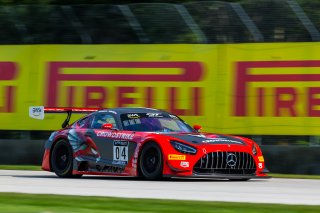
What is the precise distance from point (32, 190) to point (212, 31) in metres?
7.98

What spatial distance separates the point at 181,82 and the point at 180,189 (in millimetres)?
7536

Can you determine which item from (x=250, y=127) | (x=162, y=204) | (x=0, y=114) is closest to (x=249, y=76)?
(x=250, y=127)

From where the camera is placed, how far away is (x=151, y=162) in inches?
534

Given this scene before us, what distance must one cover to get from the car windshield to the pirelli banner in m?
3.55

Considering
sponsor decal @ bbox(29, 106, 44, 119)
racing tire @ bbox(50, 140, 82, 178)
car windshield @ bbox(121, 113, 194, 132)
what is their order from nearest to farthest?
car windshield @ bbox(121, 113, 194, 132), racing tire @ bbox(50, 140, 82, 178), sponsor decal @ bbox(29, 106, 44, 119)

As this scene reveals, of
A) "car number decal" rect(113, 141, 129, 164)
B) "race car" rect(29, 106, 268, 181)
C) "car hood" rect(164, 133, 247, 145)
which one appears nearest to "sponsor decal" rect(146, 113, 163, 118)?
"race car" rect(29, 106, 268, 181)

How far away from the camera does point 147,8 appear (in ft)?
62.8

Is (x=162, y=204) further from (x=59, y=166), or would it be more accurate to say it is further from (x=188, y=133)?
(x=59, y=166)

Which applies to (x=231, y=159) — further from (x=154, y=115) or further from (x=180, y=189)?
(x=180, y=189)

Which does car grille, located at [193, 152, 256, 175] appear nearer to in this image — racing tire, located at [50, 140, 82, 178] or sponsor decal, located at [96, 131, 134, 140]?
sponsor decal, located at [96, 131, 134, 140]

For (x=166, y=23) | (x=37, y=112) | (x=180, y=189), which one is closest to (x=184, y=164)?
(x=180, y=189)

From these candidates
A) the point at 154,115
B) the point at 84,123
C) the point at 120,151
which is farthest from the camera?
the point at 84,123

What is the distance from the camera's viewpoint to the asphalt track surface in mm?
10320

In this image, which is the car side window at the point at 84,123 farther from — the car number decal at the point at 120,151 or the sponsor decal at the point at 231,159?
the sponsor decal at the point at 231,159
